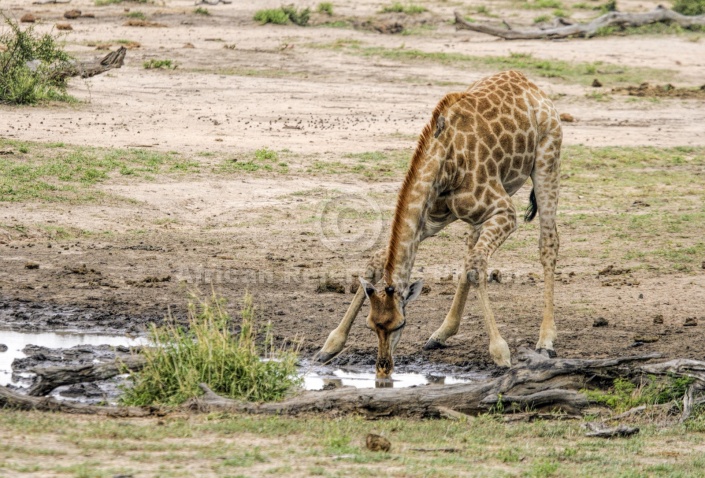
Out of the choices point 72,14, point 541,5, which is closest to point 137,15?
point 72,14

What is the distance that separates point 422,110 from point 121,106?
15.0 ft

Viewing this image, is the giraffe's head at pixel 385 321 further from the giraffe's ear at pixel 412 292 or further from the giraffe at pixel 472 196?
the giraffe's ear at pixel 412 292

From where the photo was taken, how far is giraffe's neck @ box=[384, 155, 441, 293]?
779 cm

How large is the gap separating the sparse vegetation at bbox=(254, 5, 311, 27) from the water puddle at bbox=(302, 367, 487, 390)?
58.7 feet

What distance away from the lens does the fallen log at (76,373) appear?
6699 millimetres

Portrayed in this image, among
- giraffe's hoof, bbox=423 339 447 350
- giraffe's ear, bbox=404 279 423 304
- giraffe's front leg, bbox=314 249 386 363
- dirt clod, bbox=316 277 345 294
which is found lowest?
dirt clod, bbox=316 277 345 294

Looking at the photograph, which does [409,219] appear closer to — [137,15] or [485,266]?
[485,266]

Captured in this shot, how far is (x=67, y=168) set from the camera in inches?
517

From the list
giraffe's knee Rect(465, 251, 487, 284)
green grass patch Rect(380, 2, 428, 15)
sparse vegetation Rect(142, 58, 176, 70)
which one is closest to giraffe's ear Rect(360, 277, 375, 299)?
giraffe's knee Rect(465, 251, 487, 284)

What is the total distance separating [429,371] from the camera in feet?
27.2

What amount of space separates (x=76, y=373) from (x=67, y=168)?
22.1 ft

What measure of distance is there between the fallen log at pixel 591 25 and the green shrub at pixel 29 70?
34.9ft

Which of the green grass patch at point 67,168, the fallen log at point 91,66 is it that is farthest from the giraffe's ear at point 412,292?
the fallen log at point 91,66

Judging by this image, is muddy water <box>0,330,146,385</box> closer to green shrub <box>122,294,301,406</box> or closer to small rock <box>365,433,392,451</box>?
green shrub <box>122,294,301,406</box>
